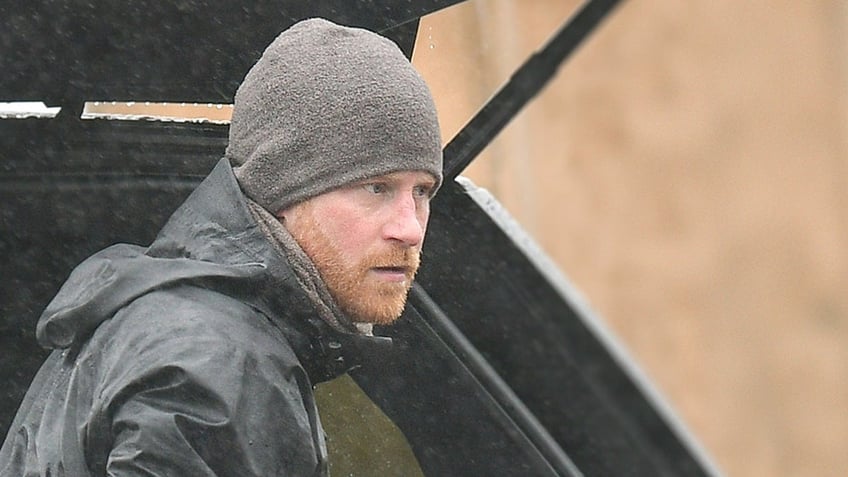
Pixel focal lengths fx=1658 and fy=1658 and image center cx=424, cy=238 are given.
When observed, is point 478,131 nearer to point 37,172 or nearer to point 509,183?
point 37,172

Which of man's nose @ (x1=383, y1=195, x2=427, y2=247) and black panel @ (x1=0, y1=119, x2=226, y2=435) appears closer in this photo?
man's nose @ (x1=383, y1=195, x2=427, y2=247)

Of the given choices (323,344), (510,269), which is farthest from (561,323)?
(323,344)

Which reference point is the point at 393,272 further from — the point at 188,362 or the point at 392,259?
the point at 188,362

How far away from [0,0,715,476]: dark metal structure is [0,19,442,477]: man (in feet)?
1.39

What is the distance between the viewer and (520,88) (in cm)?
244

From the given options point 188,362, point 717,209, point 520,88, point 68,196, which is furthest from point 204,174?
point 717,209

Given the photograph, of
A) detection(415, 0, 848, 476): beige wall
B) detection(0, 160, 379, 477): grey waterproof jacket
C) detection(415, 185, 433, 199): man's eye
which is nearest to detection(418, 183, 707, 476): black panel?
detection(415, 185, 433, 199): man's eye

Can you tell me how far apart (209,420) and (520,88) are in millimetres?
889

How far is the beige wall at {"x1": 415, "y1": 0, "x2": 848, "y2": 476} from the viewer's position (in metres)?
5.77

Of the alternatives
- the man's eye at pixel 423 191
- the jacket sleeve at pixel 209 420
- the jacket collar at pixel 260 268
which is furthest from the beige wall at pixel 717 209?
the jacket sleeve at pixel 209 420

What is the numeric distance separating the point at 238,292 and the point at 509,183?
314 cm

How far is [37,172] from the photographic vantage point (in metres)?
2.64

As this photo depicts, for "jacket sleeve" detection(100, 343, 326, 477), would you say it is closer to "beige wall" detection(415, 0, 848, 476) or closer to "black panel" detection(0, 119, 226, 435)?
"black panel" detection(0, 119, 226, 435)

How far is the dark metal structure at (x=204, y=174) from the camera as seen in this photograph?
248cm
